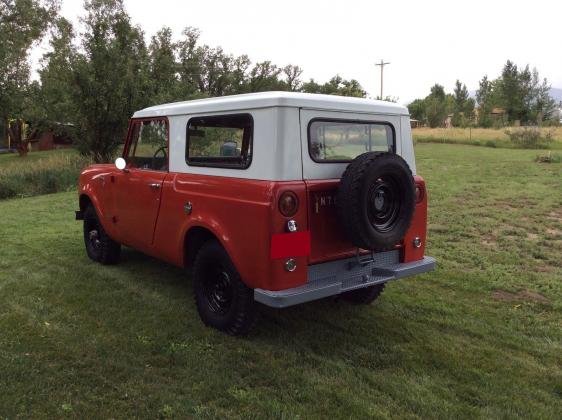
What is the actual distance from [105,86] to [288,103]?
601 inches

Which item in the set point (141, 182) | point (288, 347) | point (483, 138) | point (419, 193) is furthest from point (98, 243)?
point (483, 138)

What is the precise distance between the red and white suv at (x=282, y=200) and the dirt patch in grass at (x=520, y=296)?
3.62 feet

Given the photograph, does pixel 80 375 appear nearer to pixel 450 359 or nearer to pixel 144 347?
pixel 144 347

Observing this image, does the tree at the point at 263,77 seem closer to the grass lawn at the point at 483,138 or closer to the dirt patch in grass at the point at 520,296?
the grass lawn at the point at 483,138

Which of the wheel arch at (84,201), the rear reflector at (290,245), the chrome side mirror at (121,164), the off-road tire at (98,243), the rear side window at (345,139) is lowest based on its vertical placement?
the off-road tire at (98,243)

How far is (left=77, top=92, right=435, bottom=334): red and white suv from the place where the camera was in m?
3.54

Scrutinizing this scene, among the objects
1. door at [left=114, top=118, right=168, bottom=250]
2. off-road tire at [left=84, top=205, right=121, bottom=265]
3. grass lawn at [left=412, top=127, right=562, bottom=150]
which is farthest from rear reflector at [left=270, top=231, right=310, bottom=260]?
grass lawn at [left=412, top=127, right=562, bottom=150]

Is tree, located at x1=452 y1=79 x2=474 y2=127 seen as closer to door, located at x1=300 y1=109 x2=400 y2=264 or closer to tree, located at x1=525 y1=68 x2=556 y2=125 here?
tree, located at x1=525 y1=68 x2=556 y2=125

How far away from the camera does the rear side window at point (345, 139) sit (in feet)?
12.4

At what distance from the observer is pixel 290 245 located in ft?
11.6

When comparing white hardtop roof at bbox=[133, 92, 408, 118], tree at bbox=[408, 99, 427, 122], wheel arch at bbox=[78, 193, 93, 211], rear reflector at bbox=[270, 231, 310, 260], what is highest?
tree at bbox=[408, 99, 427, 122]

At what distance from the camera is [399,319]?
443 cm

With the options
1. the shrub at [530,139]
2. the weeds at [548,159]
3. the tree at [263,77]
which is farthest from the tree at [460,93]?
the weeds at [548,159]

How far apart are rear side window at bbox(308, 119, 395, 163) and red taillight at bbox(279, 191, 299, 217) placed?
39 centimetres
